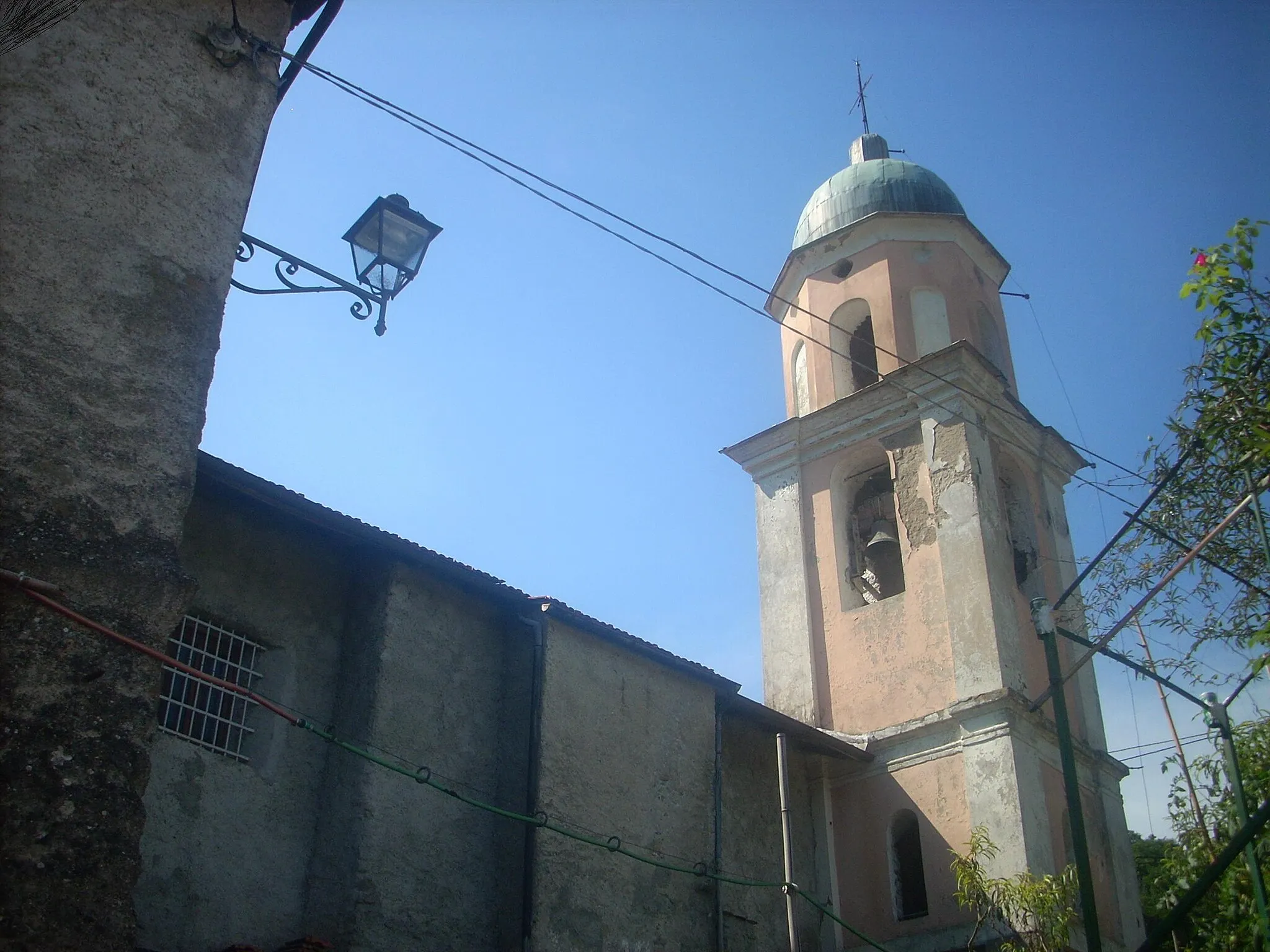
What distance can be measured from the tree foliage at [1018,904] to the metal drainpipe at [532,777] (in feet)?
13.2

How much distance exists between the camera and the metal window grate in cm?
796

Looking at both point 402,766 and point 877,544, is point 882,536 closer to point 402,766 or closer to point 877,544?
point 877,544

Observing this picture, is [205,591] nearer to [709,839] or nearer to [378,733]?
[378,733]

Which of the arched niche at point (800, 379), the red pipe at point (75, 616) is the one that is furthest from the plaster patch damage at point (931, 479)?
the red pipe at point (75, 616)

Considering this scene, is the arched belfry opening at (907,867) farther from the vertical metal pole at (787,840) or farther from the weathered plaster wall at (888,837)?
the vertical metal pole at (787,840)

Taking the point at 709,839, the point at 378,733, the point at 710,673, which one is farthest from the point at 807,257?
the point at 378,733

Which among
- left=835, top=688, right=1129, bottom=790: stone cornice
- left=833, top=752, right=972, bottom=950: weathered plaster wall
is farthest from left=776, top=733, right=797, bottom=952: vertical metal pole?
left=835, top=688, right=1129, bottom=790: stone cornice

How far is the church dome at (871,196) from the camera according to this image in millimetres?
16641

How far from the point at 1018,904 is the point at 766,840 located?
2252mm

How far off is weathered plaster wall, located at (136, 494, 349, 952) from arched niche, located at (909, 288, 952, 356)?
28.5ft

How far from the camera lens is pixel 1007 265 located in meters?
17.3

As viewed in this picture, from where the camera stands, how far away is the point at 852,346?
53.2ft

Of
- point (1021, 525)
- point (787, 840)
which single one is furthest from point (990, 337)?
point (787, 840)

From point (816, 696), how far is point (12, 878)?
10.5 m
